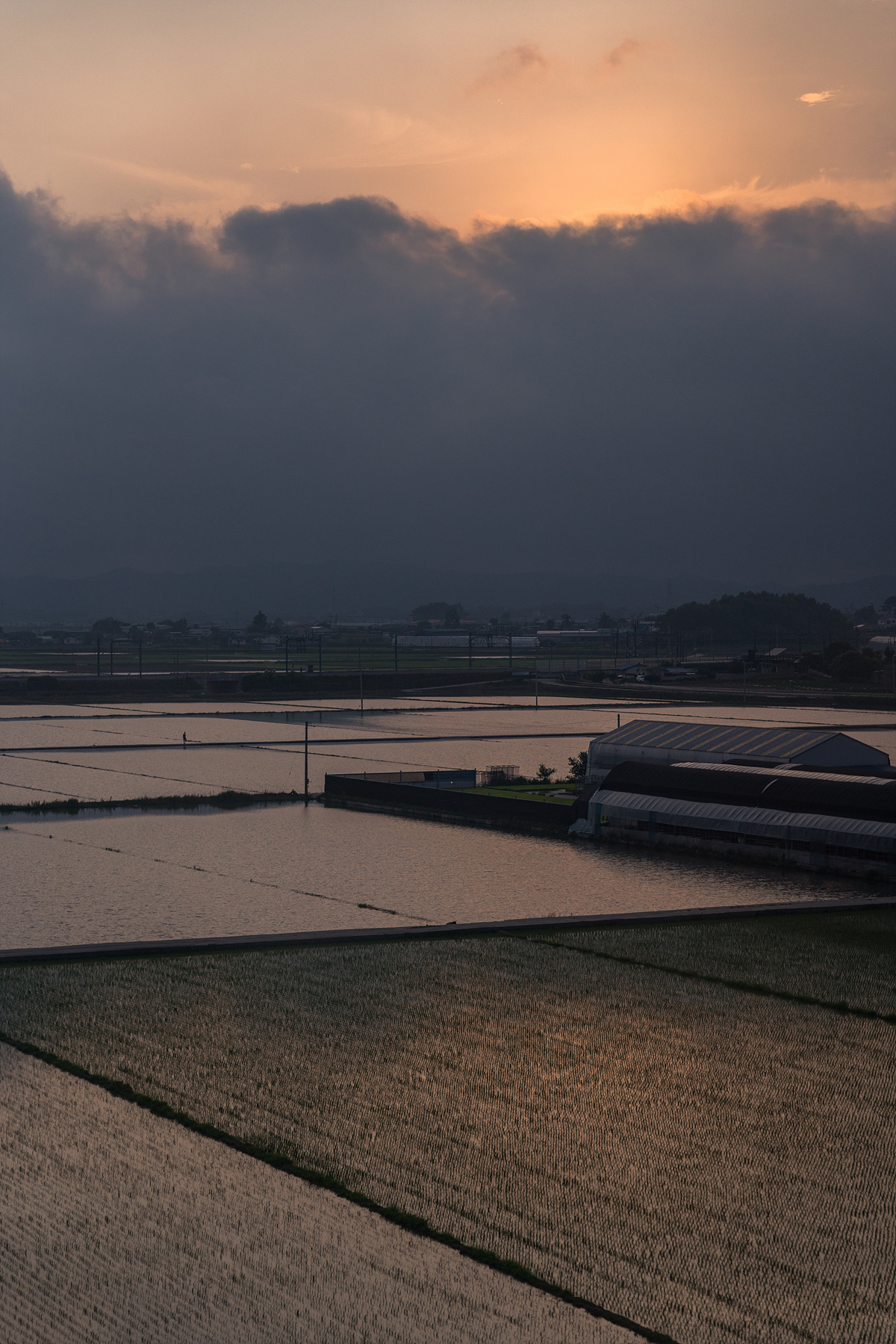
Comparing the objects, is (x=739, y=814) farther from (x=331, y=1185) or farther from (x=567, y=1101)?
(x=331, y=1185)

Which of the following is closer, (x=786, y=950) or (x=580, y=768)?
(x=786, y=950)

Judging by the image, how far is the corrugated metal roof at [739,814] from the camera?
93.8ft

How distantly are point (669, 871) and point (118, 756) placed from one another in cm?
3124

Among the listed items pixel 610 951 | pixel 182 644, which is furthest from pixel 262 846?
pixel 182 644

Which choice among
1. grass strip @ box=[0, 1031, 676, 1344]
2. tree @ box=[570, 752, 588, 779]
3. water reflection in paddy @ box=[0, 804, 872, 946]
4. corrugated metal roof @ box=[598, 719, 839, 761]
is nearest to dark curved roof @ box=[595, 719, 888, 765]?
corrugated metal roof @ box=[598, 719, 839, 761]

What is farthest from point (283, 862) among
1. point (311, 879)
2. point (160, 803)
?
point (160, 803)

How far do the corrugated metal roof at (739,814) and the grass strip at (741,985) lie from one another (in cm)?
1053

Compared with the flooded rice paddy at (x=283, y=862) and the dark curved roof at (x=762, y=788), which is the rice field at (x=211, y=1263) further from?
the dark curved roof at (x=762, y=788)

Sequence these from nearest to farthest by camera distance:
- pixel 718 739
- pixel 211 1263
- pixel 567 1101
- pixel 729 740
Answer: pixel 211 1263
pixel 567 1101
pixel 729 740
pixel 718 739

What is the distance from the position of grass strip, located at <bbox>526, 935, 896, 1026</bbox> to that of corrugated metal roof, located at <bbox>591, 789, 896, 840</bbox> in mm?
10528

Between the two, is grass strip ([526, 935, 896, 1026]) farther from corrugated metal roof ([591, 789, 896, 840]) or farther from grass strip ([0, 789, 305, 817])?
grass strip ([0, 789, 305, 817])

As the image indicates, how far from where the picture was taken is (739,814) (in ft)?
102

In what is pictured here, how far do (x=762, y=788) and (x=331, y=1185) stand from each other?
22283 mm

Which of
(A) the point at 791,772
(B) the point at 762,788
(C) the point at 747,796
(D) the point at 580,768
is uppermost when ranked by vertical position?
(A) the point at 791,772
